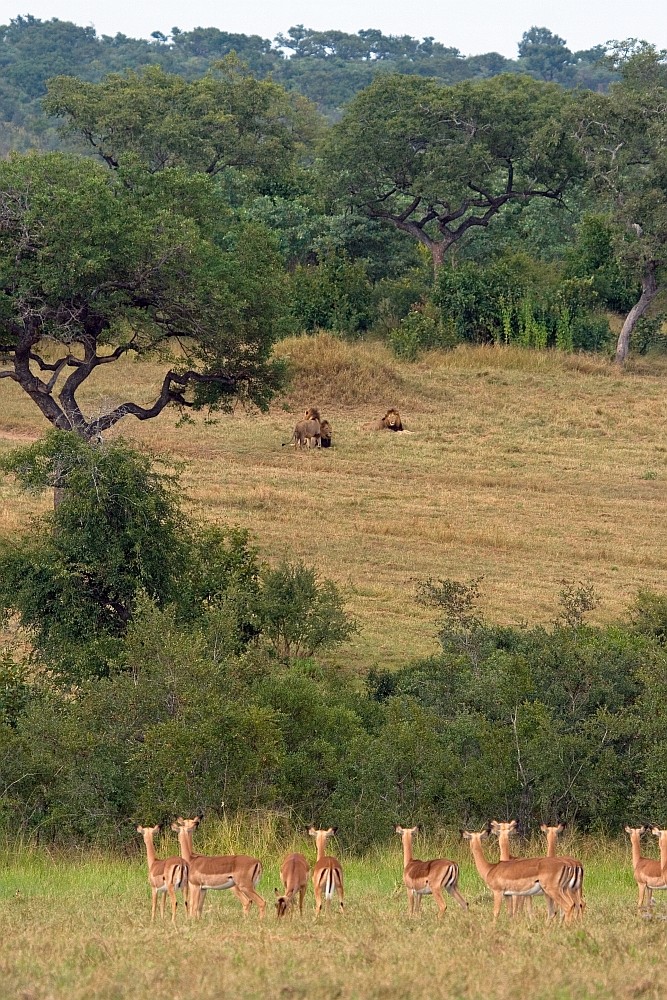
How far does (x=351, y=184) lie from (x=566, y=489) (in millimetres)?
16494

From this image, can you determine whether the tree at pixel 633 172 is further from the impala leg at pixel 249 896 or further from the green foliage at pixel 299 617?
the impala leg at pixel 249 896

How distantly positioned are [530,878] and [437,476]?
705 inches

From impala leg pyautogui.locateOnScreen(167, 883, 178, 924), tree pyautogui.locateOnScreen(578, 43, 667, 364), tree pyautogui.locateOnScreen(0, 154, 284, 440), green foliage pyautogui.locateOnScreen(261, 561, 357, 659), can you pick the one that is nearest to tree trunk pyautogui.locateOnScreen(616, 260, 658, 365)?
tree pyautogui.locateOnScreen(578, 43, 667, 364)

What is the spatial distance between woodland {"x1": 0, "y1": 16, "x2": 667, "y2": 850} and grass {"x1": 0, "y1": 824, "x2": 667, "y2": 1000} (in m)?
2.85

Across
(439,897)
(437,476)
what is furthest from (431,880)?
(437,476)

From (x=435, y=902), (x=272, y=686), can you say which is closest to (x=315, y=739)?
(x=272, y=686)

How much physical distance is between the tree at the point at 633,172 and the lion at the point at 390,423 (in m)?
7.68

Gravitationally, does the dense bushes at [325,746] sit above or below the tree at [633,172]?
below

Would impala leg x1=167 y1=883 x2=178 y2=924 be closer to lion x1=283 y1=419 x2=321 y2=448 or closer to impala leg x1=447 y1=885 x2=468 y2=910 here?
impala leg x1=447 y1=885 x2=468 y2=910

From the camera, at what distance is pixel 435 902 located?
23.4ft

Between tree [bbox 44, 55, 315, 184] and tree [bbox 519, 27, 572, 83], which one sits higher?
tree [bbox 519, 27, 572, 83]

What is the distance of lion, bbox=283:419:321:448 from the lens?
25.9 m

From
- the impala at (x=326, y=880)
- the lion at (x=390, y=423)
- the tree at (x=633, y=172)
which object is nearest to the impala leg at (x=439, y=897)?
the impala at (x=326, y=880)

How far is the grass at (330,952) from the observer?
555 cm
